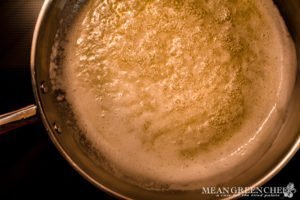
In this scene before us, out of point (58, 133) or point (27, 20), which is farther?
point (27, 20)

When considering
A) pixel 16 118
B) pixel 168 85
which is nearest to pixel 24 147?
pixel 16 118

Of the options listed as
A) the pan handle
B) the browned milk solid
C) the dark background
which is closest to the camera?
the pan handle

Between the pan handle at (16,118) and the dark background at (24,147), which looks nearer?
the pan handle at (16,118)

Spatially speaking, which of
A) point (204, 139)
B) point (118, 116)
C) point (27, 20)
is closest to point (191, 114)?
point (204, 139)

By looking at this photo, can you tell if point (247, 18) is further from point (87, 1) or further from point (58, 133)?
point (58, 133)

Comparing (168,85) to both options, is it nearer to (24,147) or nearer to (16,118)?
(16,118)
